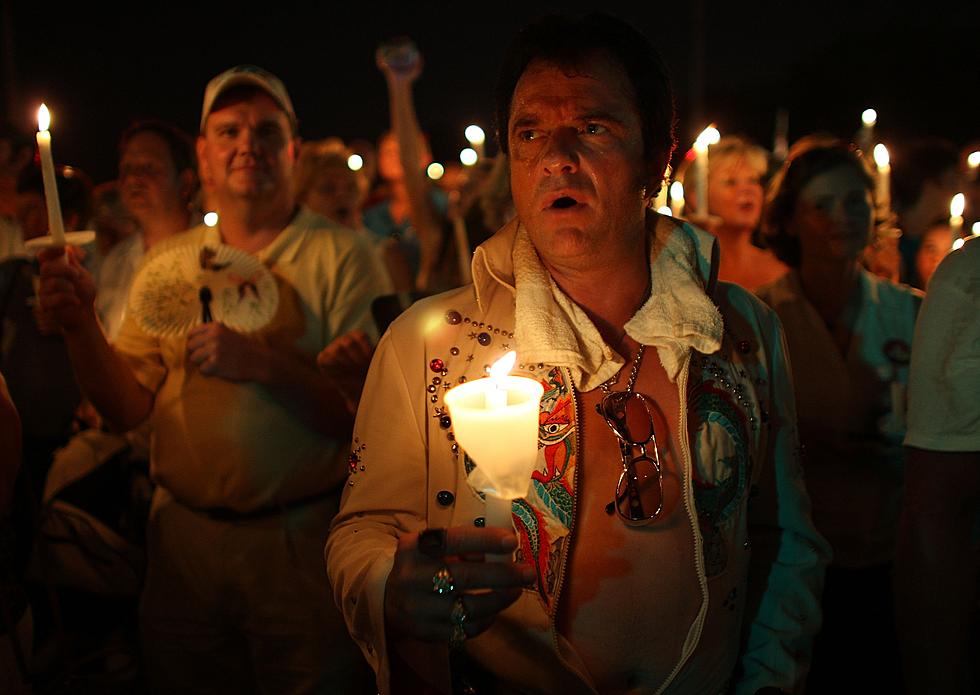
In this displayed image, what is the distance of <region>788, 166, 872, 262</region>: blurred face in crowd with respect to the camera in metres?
3.59

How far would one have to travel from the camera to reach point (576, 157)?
6.68ft

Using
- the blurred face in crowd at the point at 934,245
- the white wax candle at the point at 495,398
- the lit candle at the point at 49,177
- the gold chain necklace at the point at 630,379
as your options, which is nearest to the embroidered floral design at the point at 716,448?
the gold chain necklace at the point at 630,379

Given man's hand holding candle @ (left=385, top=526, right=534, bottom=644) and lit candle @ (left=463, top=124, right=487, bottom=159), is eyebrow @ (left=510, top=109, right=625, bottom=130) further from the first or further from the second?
lit candle @ (left=463, top=124, right=487, bottom=159)

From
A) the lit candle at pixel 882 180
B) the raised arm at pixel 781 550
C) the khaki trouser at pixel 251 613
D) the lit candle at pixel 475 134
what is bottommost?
the khaki trouser at pixel 251 613

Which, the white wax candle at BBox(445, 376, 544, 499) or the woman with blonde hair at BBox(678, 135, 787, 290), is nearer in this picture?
the white wax candle at BBox(445, 376, 544, 499)

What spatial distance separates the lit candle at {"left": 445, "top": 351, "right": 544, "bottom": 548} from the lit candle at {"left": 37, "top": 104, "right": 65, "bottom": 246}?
169cm

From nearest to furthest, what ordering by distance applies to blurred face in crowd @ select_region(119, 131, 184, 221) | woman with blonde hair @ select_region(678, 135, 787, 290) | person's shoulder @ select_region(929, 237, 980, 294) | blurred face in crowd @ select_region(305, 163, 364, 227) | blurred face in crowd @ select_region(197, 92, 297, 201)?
person's shoulder @ select_region(929, 237, 980, 294)
blurred face in crowd @ select_region(197, 92, 297, 201)
blurred face in crowd @ select_region(119, 131, 184, 221)
woman with blonde hair @ select_region(678, 135, 787, 290)
blurred face in crowd @ select_region(305, 163, 364, 227)

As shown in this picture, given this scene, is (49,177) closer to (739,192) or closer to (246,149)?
(246,149)

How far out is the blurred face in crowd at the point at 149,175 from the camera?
167 inches

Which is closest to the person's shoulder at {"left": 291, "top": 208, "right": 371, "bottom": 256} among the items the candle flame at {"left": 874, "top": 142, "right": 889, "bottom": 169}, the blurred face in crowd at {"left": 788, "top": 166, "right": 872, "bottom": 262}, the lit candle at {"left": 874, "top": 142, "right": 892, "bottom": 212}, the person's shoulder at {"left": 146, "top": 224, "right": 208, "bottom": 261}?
the person's shoulder at {"left": 146, "top": 224, "right": 208, "bottom": 261}

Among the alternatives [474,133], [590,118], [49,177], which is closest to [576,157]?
[590,118]

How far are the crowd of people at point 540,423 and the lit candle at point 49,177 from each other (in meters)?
0.08

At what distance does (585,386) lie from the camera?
6.59ft

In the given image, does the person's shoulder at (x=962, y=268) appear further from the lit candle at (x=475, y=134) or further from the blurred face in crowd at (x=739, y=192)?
the lit candle at (x=475, y=134)
